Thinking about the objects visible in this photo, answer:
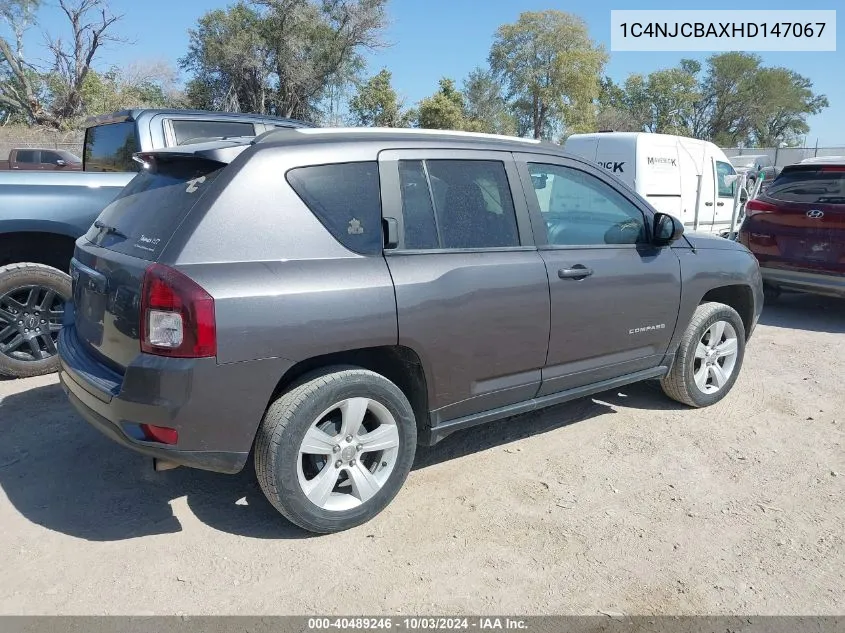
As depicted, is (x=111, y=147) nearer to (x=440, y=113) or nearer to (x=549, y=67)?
(x=440, y=113)

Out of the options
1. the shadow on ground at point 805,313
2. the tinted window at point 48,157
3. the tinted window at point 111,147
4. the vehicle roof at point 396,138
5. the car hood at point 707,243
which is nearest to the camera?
the vehicle roof at point 396,138

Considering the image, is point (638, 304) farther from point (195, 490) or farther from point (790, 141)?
point (790, 141)

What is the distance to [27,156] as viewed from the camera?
1941cm

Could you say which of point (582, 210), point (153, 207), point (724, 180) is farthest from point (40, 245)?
point (724, 180)

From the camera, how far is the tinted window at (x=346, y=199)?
2.99 meters

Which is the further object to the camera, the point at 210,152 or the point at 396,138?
the point at 396,138

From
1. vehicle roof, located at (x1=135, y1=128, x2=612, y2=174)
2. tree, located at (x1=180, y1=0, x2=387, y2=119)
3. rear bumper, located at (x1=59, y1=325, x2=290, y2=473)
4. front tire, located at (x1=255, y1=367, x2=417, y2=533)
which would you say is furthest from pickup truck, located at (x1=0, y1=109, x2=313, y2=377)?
tree, located at (x1=180, y1=0, x2=387, y2=119)

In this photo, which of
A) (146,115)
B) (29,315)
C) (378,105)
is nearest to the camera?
(29,315)

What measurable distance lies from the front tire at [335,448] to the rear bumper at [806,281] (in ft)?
19.6

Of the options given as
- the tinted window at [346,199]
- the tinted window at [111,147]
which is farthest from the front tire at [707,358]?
the tinted window at [111,147]

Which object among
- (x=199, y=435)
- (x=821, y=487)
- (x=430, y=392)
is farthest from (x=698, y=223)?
(x=199, y=435)

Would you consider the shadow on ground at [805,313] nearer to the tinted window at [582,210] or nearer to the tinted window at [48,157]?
the tinted window at [582,210]

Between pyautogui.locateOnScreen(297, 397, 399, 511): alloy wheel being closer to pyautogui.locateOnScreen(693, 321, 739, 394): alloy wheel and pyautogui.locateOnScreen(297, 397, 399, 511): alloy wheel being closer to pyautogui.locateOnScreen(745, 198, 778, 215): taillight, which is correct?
pyautogui.locateOnScreen(693, 321, 739, 394): alloy wheel

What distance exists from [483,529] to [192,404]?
1491mm
